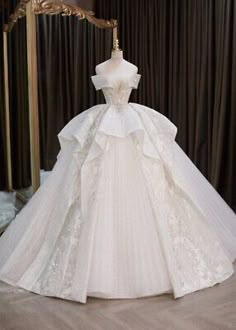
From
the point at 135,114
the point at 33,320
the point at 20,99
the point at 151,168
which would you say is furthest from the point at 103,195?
the point at 20,99

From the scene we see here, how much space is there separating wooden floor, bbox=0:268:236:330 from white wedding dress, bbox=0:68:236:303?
5cm

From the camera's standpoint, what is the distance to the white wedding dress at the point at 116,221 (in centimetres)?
214

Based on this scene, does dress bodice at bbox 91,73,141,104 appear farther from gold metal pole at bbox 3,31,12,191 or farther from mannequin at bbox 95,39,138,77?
gold metal pole at bbox 3,31,12,191

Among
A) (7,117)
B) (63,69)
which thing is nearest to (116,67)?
(63,69)

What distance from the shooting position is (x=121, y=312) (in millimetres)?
2012

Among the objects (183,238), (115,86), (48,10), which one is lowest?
(183,238)

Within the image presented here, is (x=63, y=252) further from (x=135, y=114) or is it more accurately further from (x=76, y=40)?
(x=76, y=40)

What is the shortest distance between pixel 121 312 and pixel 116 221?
444mm

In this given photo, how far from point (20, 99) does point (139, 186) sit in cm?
140

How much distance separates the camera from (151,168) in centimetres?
233

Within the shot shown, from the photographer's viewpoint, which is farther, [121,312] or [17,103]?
[17,103]
